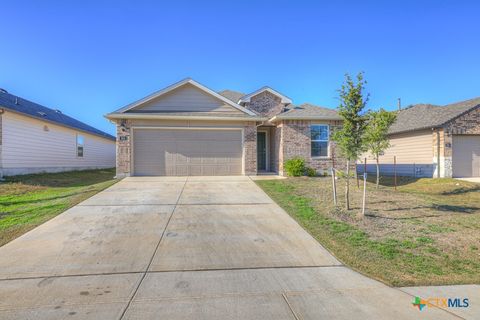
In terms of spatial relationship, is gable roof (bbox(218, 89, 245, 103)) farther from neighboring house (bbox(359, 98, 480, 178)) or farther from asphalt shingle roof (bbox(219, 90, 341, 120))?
neighboring house (bbox(359, 98, 480, 178))

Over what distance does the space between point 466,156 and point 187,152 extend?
53.5 ft

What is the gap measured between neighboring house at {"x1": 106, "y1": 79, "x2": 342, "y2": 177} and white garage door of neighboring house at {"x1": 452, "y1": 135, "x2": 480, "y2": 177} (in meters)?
7.78

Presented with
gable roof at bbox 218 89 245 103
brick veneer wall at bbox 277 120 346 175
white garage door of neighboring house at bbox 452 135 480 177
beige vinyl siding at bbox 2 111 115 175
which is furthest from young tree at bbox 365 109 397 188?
beige vinyl siding at bbox 2 111 115 175

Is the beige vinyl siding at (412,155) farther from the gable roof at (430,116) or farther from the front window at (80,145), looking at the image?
the front window at (80,145)

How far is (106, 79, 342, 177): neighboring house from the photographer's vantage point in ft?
45.0

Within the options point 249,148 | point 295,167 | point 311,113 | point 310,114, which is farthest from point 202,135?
point 311,113

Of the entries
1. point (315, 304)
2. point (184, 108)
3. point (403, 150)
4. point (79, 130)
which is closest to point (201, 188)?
point (184, 108)

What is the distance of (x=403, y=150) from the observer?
19.5 m

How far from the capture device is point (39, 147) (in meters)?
16.3

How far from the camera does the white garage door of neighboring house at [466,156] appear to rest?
16.3 metres

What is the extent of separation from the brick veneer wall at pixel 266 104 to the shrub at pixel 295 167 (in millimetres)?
5097

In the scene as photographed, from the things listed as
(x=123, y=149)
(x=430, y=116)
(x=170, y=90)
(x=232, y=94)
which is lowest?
(x=123, y=149)

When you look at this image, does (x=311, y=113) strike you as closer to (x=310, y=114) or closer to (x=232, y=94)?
(x=310, y=114)

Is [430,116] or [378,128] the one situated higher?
[430,116]
